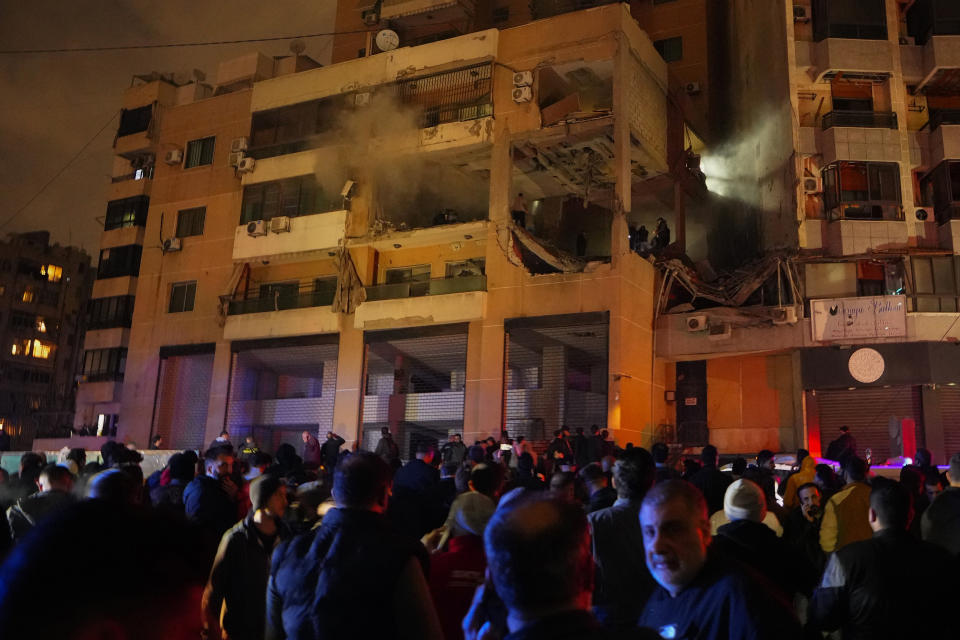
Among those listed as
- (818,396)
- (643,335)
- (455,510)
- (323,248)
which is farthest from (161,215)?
(455,510)

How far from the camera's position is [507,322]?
25250 millimetres

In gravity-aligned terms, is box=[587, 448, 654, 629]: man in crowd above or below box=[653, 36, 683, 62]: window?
below

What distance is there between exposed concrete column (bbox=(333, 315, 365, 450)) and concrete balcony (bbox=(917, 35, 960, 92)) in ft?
63.9

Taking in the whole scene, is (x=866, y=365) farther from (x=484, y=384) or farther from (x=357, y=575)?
(x=357, y=575)

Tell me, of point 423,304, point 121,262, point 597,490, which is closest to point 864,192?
point 423,304

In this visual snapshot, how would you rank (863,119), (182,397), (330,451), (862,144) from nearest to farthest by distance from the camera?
1. (330,451)
2. (862,144)
3. (863,119)
4. (182,397)

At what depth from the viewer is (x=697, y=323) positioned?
24641mm

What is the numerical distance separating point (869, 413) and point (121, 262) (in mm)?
32012

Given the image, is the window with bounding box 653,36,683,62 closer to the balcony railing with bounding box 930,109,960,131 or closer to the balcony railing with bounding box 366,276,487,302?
the balcony railing with bounding box 930,109,960,131

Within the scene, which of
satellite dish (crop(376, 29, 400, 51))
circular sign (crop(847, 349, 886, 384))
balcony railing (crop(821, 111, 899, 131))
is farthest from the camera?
satellite dish (crop(376, 29, 400, 51))

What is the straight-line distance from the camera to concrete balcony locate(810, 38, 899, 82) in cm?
2481

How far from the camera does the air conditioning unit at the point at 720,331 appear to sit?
24312 millimetres

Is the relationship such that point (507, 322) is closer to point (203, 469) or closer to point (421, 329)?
point (421, 329)

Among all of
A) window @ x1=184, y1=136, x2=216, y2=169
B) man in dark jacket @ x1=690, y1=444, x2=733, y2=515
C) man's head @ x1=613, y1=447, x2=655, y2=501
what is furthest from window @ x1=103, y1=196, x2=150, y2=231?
man's head @ x1=613, y1=447, x2=655, y2=501
